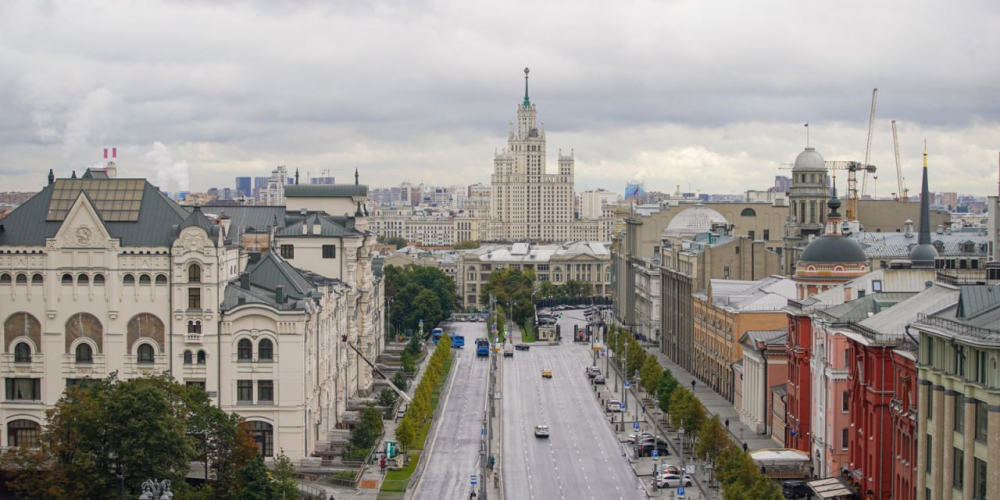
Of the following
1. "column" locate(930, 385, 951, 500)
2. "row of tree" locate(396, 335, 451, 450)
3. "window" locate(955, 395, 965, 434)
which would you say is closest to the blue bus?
"row of tree" locate(396, 335, 451, 450)

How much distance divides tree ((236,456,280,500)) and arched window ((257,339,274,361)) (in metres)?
17.5

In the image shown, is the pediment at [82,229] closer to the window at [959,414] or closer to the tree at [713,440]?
the tree at [713,440]

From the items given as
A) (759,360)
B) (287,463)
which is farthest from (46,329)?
(759,360)

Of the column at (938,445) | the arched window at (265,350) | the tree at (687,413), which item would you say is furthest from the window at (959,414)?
the arched window at (265,350)

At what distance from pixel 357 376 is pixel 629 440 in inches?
1312

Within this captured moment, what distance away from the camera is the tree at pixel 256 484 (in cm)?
8200

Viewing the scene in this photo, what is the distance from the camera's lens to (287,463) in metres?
87.6

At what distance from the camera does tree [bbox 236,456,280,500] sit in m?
82.0

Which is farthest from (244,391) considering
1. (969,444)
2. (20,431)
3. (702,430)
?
(969,444)

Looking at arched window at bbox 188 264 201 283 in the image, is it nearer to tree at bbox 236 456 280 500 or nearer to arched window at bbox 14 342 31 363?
arched window at bbox 14 342 31 363

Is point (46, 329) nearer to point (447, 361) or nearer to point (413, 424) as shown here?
point (413, 424)

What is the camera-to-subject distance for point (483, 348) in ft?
627

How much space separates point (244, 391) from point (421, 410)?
23475 millimetres

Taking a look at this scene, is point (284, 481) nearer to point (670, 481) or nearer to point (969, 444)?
point (670, 481)
